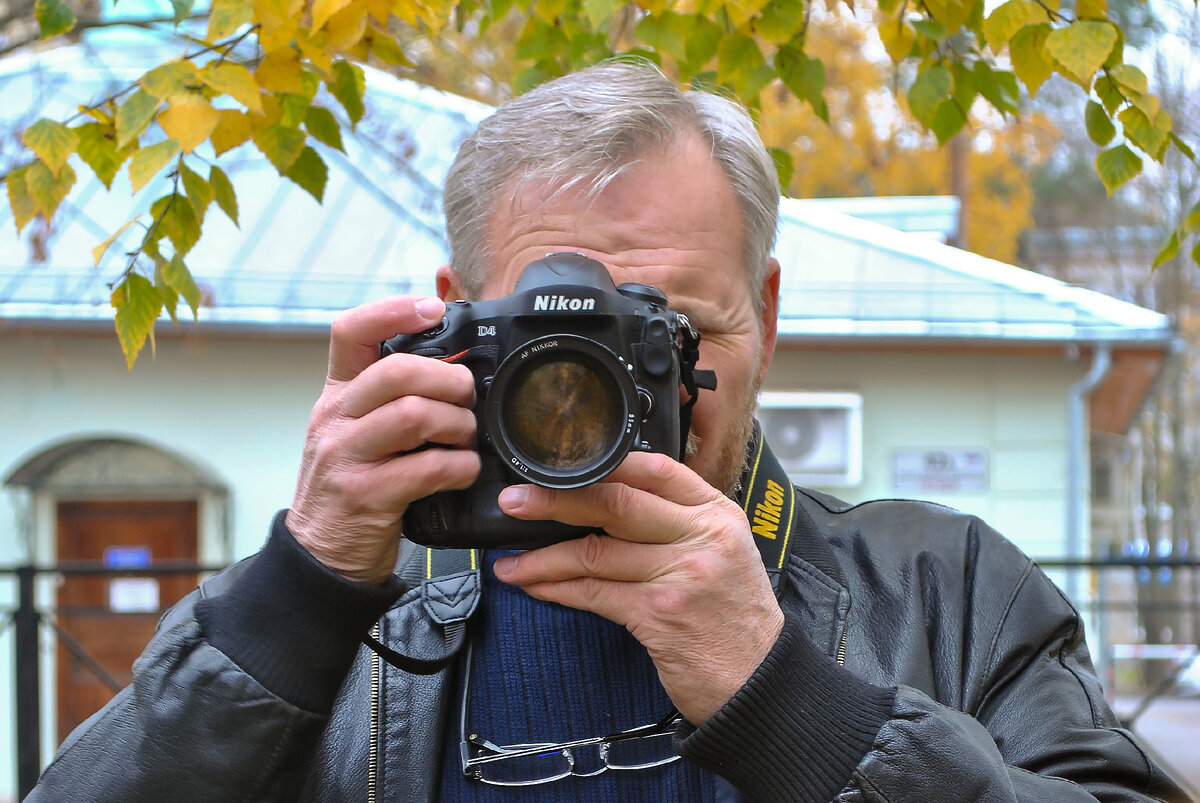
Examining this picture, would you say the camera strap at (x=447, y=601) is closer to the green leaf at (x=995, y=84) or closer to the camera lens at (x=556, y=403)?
the camera lens at (x=556, y=403)

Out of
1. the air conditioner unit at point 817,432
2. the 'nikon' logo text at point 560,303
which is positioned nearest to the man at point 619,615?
the 'nikon' logo text at point 560,303

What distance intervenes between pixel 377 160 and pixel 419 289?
84 centimetres

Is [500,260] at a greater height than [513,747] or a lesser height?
greater

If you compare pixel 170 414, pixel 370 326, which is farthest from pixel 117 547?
pixel 370 326

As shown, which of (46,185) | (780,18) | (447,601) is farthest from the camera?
(780,18)

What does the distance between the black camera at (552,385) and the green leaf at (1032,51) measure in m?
0.72

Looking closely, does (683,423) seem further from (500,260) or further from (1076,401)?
(1076,401)

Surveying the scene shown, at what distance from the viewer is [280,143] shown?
159 centimetres

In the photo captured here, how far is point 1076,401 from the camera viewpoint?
6809 millimetres

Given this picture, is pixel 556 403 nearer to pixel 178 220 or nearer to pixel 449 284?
pixel 449 284

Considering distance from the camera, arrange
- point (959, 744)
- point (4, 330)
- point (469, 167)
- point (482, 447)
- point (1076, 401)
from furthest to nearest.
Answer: point (1076, 401) → point (4, 330) → point (469, 167) → point (482, 447) → point (959, 744)

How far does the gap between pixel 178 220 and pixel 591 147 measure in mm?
641

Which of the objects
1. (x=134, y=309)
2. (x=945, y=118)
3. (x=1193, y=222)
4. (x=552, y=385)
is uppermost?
(x=945, y=118)

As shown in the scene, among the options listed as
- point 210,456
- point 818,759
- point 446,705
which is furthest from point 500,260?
point 210,456
